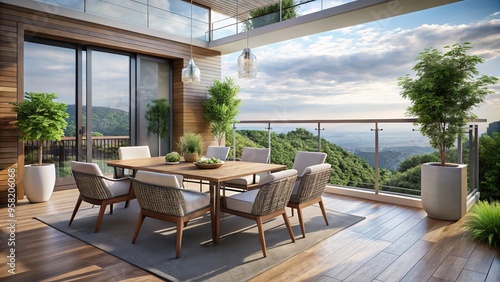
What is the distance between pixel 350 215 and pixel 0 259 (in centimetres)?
371

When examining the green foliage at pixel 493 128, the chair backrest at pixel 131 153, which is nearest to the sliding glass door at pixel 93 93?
the chair backrest at pixel 131 153

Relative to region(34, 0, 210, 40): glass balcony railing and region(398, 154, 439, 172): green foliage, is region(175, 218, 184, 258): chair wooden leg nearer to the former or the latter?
region(398, 154, 439, 172): green foliage

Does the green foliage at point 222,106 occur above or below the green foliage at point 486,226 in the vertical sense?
above

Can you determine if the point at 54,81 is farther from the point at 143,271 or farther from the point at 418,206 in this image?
the point at 418,206

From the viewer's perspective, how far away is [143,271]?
2477mm

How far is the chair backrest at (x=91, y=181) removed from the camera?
3.30m

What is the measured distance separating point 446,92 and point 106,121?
5.90 meters

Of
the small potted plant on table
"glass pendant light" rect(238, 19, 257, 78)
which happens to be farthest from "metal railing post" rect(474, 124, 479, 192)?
the small potted plant on table

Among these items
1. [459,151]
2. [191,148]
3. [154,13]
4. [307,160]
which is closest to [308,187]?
[307,160]

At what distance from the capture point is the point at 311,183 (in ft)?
10.5

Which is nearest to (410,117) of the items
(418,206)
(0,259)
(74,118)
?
(418,206)

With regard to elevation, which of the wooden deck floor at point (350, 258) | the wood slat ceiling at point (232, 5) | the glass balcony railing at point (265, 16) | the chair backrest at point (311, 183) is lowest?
the wooden deck floor at point (350, 258)

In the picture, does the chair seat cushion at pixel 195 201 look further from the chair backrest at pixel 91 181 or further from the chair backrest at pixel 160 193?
the chair backrest at pixel 91 181

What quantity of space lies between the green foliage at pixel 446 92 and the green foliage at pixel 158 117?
17.3 ft
